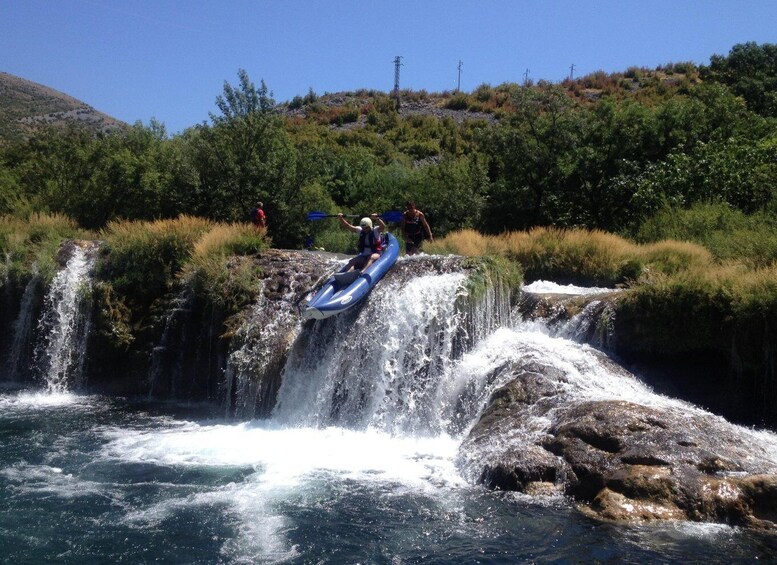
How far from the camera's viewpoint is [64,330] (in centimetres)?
1414

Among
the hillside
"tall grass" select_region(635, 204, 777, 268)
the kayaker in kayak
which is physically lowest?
the kayaker in kayak

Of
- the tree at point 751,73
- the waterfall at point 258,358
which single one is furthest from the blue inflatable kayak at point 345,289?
the tree at point 751,73

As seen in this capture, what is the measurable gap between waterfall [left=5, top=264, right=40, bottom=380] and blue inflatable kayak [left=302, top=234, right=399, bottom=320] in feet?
20.1

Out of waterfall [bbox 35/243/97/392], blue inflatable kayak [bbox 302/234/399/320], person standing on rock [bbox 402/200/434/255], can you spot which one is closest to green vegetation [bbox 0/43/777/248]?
person standing on rock [bbox 402/200/434/255]

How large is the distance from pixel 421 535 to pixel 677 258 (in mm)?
7987

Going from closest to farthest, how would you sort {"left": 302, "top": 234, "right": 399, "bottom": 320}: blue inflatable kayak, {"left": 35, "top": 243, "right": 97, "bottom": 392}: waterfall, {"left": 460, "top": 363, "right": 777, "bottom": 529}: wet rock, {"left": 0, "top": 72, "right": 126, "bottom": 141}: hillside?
{"left": 460, "top": 363, "right": 777, "bottom": 529}: wet rock → {"left": 302, "top": 234, "right": 399, "bottom": 320}: blue inflatable kayak → {"left": 35, "top": 243, "right": 97, "bottom": 392}: waterfall → {"left": 0, "top": 72, "right": 126, "bottom": 141}: hillside

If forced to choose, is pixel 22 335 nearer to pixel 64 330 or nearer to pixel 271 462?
pixel 64 330

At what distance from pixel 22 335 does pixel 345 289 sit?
681 centimetres

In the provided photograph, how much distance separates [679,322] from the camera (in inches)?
411

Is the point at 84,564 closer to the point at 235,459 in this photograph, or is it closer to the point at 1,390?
the point at 235,459

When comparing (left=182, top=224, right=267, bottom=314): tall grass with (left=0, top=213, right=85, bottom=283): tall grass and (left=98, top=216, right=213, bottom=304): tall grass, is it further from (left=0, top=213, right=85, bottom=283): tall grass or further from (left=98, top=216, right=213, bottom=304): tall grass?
(left=0, top=213, right=85, bottom=283): tall grass

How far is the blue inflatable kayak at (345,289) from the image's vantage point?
37.4 ft

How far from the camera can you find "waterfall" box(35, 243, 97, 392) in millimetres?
13859

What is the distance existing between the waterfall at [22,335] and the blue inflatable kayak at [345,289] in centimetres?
612
